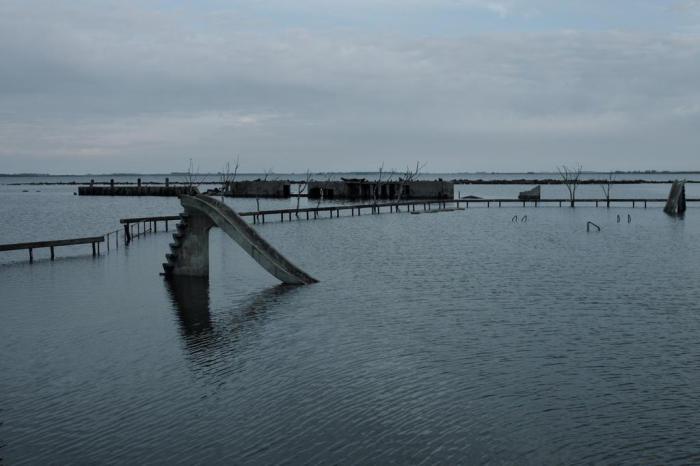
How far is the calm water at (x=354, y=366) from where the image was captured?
36.0ft

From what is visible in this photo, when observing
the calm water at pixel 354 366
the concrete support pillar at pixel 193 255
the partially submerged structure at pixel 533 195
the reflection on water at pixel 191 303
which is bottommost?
the calm water at pixel 354 366

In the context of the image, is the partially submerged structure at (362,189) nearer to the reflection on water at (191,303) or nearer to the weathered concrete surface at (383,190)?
the weathered concrete surface at (383,190)

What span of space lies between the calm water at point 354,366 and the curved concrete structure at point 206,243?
1012 millimetres

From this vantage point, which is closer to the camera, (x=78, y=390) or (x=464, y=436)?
(x=464, y=436)

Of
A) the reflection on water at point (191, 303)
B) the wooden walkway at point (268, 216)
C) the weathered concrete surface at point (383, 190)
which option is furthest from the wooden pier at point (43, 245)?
the weathered concrete surface at point (383, 190)

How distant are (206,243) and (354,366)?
15529mm

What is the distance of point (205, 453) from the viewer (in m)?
10.5

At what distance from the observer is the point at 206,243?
29.2 metres

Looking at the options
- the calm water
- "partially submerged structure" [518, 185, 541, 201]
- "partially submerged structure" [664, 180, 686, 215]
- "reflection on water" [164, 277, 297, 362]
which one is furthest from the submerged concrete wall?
"reflection on water" [164, 277, 297, 362]

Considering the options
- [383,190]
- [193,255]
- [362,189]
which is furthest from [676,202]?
[193,255]

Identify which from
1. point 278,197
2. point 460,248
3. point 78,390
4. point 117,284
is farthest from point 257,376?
point 278,197

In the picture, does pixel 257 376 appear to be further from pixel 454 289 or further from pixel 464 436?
pixel 454 289

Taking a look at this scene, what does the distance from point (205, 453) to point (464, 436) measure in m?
4.35

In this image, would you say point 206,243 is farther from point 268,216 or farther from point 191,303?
point 268,216
